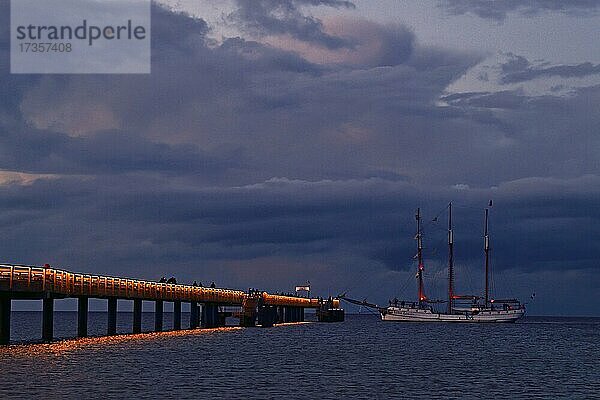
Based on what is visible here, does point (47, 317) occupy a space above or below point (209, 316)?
above

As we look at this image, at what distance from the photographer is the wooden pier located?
73500 mm

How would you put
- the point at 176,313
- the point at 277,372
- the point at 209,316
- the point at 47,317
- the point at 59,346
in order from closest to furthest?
the point at 277,372, the point at 47,317, the point at 59,346, the point at 176,313, the point at 209,316

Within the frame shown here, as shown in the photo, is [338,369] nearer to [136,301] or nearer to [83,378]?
[83,378]

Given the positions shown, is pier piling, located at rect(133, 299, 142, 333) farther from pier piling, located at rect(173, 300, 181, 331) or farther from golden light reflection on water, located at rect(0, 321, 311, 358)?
pier piling, located at rect(173, 300, 181, 331)

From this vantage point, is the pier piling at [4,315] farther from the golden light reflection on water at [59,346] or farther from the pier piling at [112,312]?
the pier piling at [112,312]

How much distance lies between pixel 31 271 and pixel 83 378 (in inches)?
749

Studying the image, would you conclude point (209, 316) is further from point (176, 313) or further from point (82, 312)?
point (82, 312)

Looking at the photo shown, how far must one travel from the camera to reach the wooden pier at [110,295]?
241 feet

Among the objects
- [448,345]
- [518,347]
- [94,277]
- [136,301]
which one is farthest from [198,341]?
[518,347]

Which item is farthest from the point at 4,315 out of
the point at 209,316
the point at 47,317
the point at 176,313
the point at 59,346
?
the point at 209,316

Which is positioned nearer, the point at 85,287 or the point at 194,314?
the point at 85,287

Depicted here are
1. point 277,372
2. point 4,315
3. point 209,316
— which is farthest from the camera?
point 209,316

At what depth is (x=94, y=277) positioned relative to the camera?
89438 mm

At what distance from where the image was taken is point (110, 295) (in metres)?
92.2
